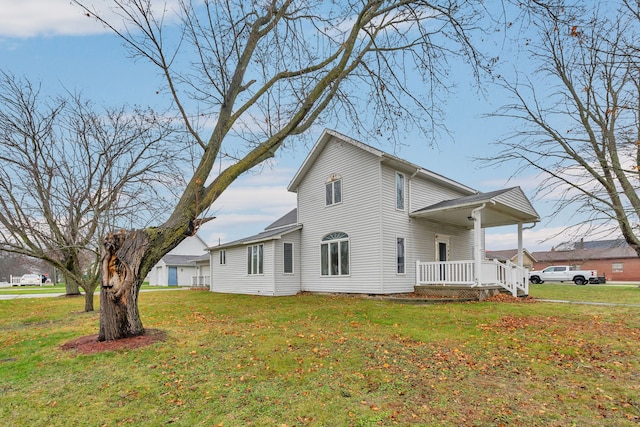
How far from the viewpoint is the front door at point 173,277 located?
38.2 meters

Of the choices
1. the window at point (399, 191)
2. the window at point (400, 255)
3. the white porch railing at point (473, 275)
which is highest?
the window at point (399, 191)

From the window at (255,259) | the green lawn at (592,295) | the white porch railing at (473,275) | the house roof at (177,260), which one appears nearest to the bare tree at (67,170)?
the window at (255,259)

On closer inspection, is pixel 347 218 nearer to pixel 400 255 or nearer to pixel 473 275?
pixel 400 255

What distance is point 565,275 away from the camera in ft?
106

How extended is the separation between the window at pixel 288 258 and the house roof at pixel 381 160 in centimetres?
323

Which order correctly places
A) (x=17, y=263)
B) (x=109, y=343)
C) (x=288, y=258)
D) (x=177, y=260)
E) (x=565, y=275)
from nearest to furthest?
(x=109, y=343) < (x=288, y=258) < (x=17, y=263) < (x=565, y=275) < (x=177, y=260)

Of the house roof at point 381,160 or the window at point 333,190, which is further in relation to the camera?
the window at point 333,190

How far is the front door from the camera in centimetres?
3816

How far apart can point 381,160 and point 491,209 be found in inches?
184

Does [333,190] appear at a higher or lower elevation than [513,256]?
higher

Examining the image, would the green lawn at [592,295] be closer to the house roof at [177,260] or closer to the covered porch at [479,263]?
the covered porch at [479,263]

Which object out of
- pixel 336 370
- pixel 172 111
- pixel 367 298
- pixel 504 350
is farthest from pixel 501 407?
pixel 367 298

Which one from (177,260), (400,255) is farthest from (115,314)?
(177,260)

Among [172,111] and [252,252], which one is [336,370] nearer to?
[172,111]
